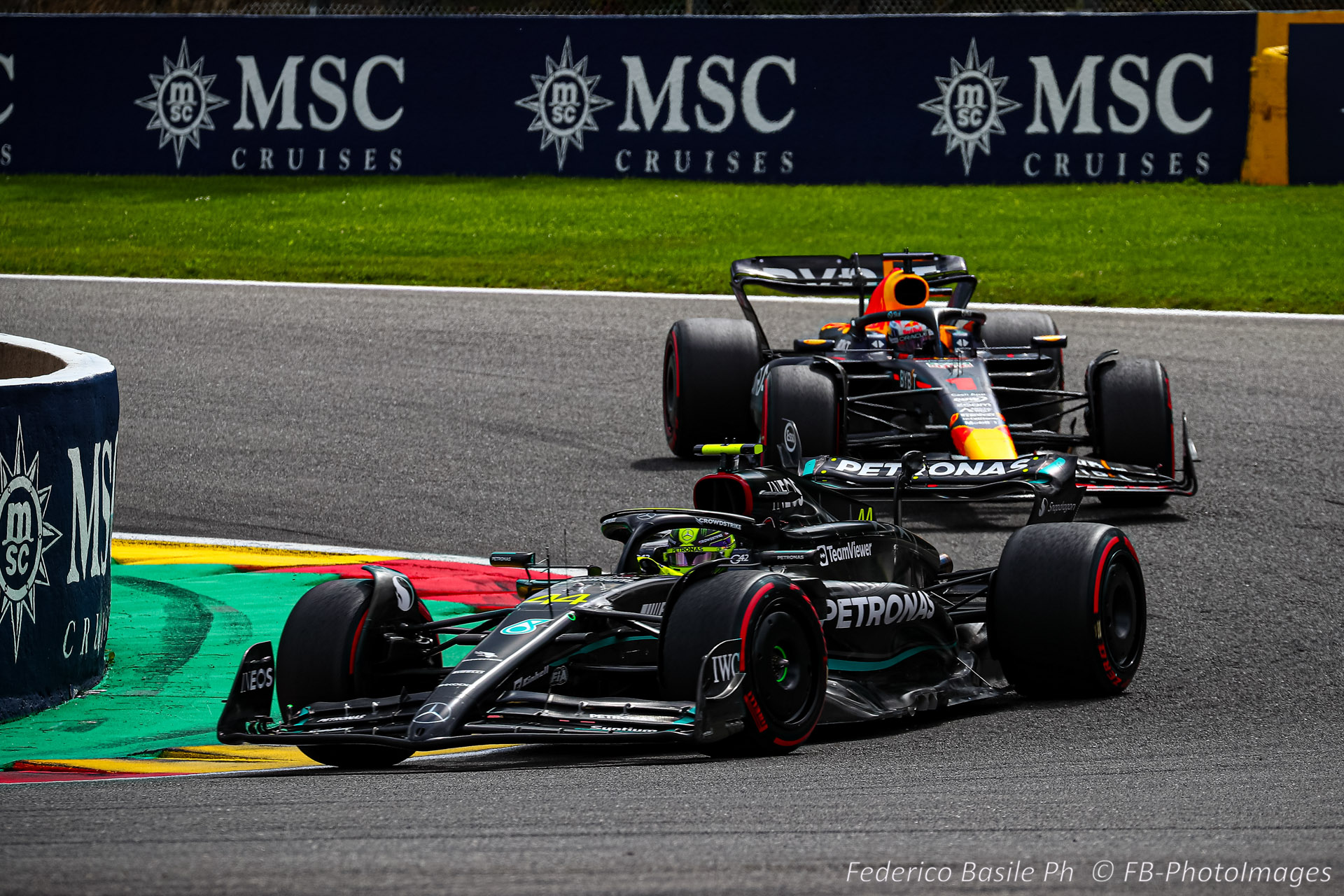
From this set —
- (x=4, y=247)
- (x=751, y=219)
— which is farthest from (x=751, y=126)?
(x=4, y=247)

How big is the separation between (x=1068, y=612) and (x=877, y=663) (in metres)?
0.69

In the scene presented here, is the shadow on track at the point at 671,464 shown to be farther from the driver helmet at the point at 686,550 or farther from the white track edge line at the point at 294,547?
the driver helmet at the point at 686,550

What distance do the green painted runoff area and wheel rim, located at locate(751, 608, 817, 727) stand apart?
207 centimetres

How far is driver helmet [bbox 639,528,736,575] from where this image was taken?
19.8 ft

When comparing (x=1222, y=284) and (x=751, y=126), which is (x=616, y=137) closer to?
(x=751, y=126)

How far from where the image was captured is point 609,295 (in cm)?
1544

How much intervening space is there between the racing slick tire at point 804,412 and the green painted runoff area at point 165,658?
2570 mm

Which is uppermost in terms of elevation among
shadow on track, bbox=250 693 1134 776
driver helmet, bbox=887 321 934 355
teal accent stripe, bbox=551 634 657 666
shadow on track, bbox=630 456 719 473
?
driver helmet, bbox=887 321 934 355

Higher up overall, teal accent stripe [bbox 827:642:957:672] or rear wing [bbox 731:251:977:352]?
rear wing [bbox 731:251:977:352]

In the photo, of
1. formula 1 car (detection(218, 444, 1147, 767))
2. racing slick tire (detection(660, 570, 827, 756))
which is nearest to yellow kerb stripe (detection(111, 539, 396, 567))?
formula 1 car (detection(218, 444, 1147, 767))

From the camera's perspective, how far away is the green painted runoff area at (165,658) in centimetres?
601

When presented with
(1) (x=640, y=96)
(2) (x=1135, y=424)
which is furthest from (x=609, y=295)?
(2) (x=1135, y=424)

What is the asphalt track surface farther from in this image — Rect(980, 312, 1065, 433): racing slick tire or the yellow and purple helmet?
Rect(980, 312, 1065, 433): racing slick tire

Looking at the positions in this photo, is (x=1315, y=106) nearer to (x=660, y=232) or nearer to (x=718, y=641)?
(x=660, y=232)
